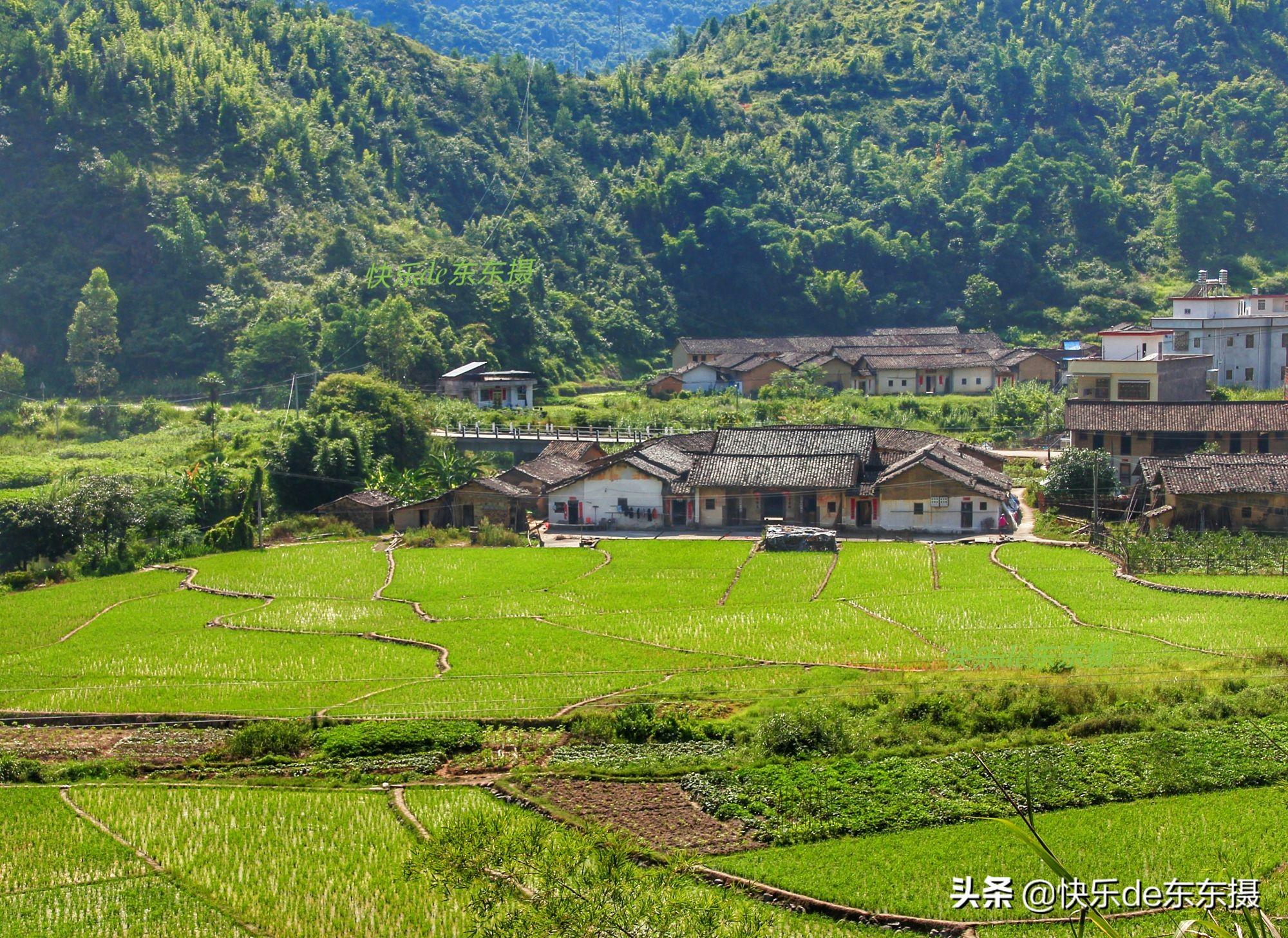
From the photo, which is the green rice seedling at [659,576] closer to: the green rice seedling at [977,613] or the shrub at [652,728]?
the green rice seedling at [977,613]

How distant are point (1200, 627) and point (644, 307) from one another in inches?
2509

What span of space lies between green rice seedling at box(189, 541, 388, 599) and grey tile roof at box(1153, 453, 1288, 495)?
21.7 meters

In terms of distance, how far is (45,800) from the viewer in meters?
20.0

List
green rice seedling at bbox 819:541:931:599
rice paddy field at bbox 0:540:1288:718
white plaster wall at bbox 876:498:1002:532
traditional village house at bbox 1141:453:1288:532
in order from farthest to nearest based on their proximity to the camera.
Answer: white plaster wall at bbox 876:498:1002:532, traditional village house at bbox 1141:453:1288:532, green rice seedling at bbox 819:541:931:599, rice paddy field at bbox 0:540:1288:718

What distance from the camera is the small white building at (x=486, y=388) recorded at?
66.1m

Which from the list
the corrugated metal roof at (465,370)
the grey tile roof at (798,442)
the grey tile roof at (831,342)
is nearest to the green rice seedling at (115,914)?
the grey tile roof at (798,442)

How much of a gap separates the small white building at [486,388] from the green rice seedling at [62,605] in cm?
3013

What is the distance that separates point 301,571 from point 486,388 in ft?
100

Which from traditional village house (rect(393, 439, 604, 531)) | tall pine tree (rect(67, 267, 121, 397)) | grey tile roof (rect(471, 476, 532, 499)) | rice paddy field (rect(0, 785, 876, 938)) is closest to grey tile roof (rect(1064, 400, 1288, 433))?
traditional village house (rect(393, 439, 604, 531))

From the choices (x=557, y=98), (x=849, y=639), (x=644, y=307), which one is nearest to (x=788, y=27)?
(x=557, y=98)

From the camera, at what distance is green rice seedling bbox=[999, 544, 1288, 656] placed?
82.2 feet

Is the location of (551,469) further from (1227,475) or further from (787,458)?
(1227,475)

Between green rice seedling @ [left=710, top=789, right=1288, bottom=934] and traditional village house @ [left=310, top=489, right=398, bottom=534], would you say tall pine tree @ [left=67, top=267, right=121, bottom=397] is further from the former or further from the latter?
green rice seedling @ [left=710, top=789, right=1288, bottom=934]

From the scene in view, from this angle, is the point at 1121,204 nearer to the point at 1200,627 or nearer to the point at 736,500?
the point at 736,500
